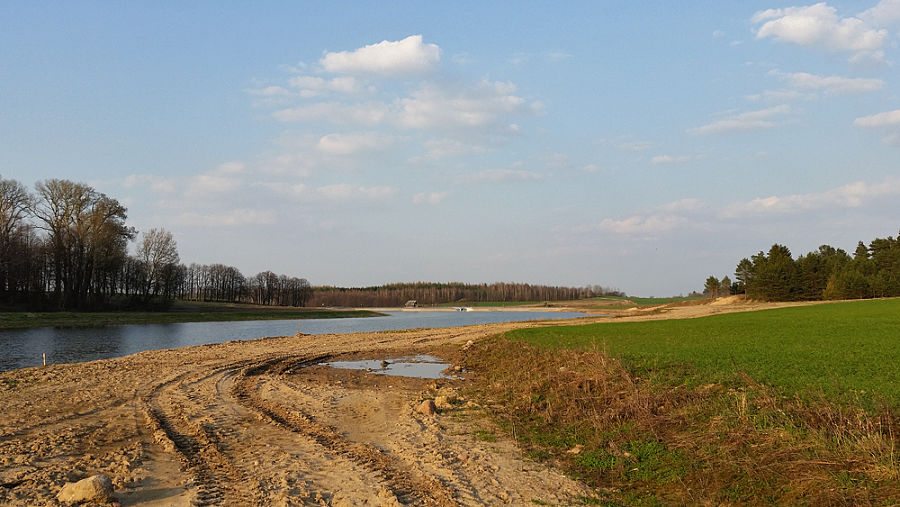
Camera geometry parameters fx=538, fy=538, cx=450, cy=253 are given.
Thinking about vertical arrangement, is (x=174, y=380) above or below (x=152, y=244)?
below

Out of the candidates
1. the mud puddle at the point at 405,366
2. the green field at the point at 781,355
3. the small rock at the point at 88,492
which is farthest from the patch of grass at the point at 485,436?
the mud puddle at the point at 405,366

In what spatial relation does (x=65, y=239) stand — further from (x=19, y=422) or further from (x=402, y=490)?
(x=402, y=490)

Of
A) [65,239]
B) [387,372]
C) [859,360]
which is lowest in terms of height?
[387,372]

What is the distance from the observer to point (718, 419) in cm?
921

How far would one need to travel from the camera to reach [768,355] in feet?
49.4

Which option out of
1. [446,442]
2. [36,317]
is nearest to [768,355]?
[446,442]

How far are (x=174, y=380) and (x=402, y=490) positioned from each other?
1278cm

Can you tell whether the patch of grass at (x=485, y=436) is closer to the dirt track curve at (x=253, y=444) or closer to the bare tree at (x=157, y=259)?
the dirt track curve at (x=253, y=444)

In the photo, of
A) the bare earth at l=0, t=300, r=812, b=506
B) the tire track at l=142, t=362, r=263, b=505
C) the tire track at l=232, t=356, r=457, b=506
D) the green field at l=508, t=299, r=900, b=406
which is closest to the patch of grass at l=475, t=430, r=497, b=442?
the bare earth at l=0, t=300, r=812, b=506

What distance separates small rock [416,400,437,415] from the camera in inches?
498

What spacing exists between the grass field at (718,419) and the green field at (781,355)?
54mm

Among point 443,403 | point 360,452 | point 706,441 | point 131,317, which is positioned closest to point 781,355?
point 706,441

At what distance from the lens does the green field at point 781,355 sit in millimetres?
10797

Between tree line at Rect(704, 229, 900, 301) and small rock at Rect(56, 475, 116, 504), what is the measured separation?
7929cm
